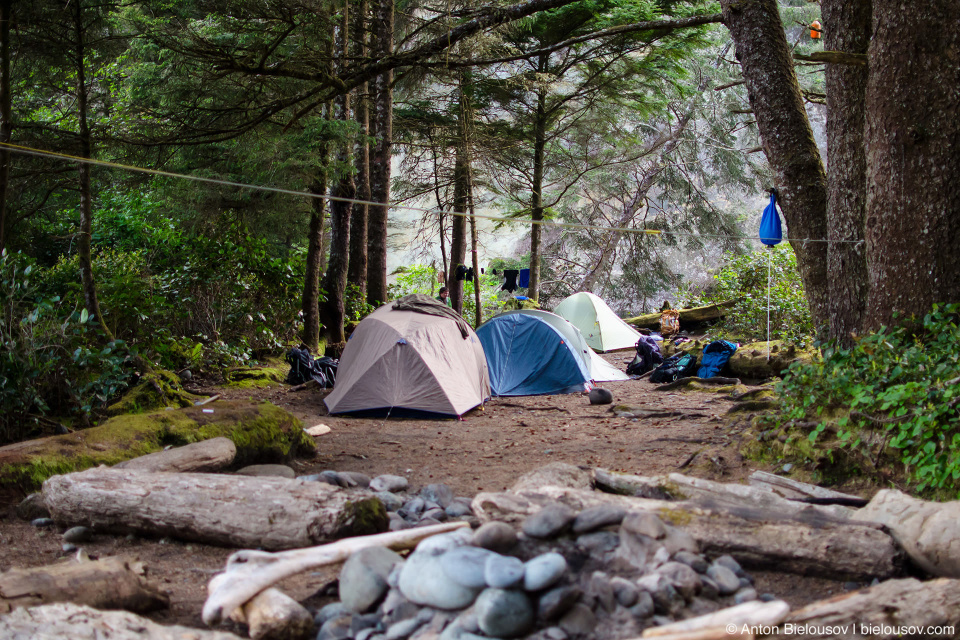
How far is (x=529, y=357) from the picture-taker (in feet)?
33.7

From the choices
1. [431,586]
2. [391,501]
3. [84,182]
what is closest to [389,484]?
[391,501]

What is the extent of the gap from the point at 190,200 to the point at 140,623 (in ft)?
31.0

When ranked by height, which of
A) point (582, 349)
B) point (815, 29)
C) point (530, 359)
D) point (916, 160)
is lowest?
point (530, 359)

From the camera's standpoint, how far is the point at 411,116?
607 inches

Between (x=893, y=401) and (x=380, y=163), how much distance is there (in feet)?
33.4

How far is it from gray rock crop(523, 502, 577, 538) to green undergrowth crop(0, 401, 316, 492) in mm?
Result: 3005

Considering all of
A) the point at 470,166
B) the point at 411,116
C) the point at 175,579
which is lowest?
the point at 175,579

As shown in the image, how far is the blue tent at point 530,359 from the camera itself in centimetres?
1005

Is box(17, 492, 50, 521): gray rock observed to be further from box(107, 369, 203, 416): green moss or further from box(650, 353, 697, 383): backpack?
box(650, 353, 697, 383): backpack

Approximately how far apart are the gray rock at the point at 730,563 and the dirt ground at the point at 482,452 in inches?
6.8

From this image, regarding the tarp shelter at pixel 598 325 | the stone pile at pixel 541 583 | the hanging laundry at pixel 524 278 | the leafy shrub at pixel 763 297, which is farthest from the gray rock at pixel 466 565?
the hanging laundry at pixel 524 278

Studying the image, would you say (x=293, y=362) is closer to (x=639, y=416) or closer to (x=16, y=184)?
(x=16, y=184)

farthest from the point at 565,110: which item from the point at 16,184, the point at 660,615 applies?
the point at 660,615

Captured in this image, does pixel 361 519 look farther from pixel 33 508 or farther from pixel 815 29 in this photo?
pixel 815 29
